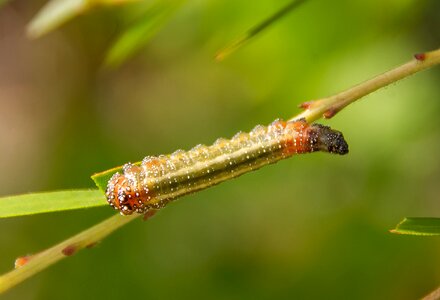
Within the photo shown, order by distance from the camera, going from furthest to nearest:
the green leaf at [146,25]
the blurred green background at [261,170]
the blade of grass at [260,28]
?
1. the blurred green background at [261,170]
2. the green leaf at [146,25]
3. the blade of grass at [260,28]

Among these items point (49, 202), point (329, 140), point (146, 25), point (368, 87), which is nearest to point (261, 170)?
point (146, 25)

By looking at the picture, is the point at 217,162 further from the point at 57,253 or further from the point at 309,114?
the point at 57,253

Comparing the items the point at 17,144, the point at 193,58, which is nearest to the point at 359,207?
the point at 193,58

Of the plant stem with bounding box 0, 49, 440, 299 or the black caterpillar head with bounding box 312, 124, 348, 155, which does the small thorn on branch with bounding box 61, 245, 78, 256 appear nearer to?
the plant stem with bounding box 0, 49, 440, 299

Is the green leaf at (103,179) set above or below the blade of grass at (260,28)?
below

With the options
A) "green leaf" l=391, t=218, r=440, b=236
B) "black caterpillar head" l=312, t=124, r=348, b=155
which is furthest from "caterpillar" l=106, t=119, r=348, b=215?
"green leaf" l=391, t=218, r=440, b=236

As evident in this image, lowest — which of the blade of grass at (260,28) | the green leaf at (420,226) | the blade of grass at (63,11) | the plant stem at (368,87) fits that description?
the green leaf at (420,226)

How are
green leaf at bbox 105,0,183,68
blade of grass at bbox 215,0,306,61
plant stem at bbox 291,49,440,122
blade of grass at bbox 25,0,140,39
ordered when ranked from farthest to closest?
green leaf at bbox 105,0,183,68 < blade of grass at bbox 25,0,140,39 < blade of grass at bbox 215,0,306,61 < plant stem at bbox 291,49,440,122

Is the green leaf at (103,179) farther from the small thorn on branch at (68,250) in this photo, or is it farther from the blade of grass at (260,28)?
the blade of grass at (260,28)

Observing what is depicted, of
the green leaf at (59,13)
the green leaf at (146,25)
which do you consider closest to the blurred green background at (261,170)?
the green leaf at (146,25)
